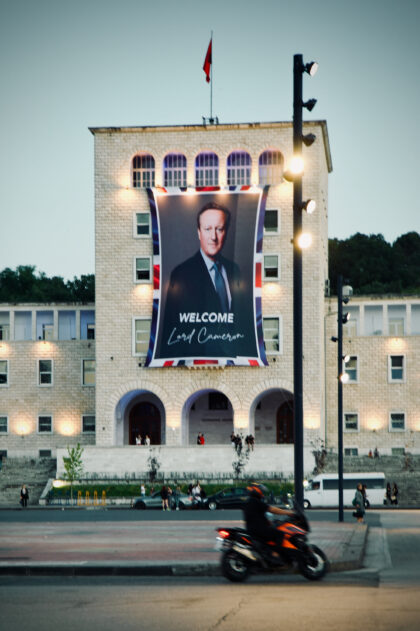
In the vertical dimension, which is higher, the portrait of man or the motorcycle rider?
the portrait of man

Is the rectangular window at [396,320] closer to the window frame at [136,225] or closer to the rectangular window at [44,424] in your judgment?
the window frame at [136,225]

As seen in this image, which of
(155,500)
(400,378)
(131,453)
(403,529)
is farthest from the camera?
(400,378)

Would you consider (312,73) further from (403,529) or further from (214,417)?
(214,417)

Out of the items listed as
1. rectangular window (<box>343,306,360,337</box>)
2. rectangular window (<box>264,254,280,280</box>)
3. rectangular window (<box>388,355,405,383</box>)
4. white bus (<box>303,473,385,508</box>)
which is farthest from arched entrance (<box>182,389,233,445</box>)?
white bus (<box>303,473,385,508</box>)

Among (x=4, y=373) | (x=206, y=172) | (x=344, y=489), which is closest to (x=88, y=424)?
(x=4, y=373)

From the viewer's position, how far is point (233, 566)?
15992 millimetres

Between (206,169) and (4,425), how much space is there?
2077cm

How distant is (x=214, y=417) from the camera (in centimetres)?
6450

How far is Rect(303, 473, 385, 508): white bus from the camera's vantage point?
170ft

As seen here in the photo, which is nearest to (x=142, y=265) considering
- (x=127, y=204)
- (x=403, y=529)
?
(x=127, y=204)

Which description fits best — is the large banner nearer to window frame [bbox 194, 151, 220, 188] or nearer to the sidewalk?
window frame [bbox 194, 151, 220, 188]

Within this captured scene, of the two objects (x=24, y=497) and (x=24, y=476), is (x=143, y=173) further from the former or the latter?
(x=24, y=497)

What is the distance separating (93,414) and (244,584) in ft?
164

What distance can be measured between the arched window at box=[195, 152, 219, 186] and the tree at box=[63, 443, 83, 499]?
54.5 feet
